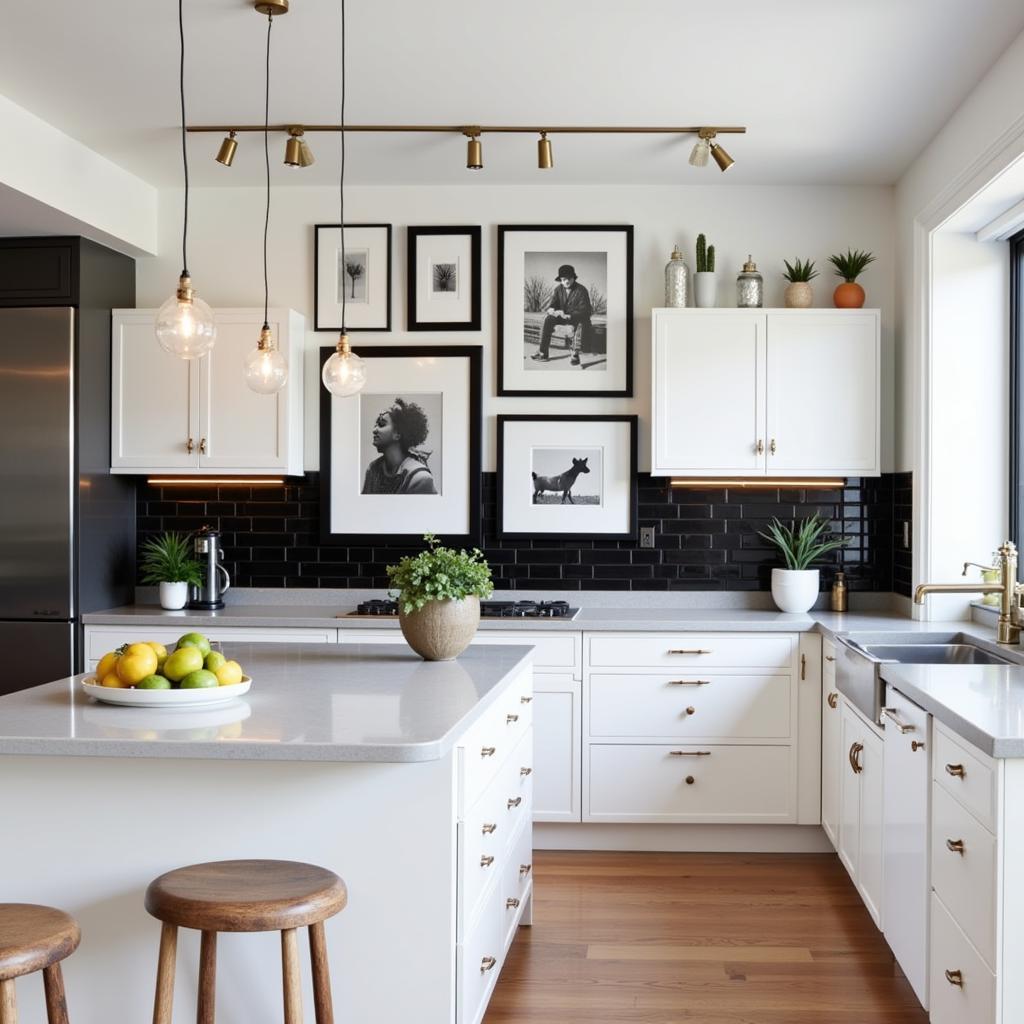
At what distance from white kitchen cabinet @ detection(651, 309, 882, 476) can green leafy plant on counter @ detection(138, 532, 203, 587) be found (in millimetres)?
2001

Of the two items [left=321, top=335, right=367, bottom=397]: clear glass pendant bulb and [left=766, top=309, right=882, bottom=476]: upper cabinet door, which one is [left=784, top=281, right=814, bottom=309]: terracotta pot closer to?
[left=766, top=309, right=882, bottom=476]: upper cabinet door

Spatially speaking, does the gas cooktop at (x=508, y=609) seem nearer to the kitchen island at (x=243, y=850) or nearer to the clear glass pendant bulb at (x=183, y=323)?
the clear glass pendant bulb at (x=183, y=323)

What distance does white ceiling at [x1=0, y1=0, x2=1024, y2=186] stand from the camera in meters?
3.37

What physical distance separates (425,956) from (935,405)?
10.2ft

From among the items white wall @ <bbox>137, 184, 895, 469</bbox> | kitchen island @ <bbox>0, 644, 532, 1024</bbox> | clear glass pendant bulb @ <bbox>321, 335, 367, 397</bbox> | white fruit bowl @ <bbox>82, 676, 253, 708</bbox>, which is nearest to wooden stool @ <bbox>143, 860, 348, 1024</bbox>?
kitchen island @ <bbox>0, 644, 532, 1024</bbox>

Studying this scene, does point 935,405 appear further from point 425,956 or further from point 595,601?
point 425,956

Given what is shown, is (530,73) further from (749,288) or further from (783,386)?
(783,386)

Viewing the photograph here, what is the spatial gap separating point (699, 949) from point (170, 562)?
2722 mm

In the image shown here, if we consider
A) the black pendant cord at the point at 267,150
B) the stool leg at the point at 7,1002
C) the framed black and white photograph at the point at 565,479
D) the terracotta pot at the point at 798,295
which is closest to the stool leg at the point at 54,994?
the stool leg at the point at 7,1002

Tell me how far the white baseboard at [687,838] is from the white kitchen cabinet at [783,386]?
1429 millimetres

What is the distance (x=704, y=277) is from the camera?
4.99 m

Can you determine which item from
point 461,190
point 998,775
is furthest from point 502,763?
point 461,190

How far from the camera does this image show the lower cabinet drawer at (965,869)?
2.37 metres

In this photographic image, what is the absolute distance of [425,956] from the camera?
7.96ft
